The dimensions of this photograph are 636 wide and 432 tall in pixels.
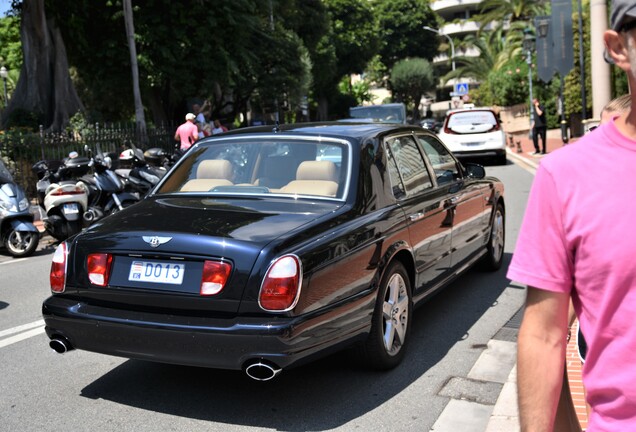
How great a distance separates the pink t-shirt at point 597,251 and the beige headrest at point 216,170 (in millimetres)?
4011

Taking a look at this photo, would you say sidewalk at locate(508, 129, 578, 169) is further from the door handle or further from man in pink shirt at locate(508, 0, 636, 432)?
man in pink shirt at locate(508, 0, 636, 432)

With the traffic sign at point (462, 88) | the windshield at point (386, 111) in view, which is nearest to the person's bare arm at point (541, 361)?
the windshield at point (386, 111)

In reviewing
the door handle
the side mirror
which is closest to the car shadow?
the door handle

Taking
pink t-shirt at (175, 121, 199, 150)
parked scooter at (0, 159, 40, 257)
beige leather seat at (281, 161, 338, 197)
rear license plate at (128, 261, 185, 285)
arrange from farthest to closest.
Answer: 1. pink t-shirt at (175, 121, 199, 150)
2. parked scooter at (0, 159, 40, 257)
3. beige leather seat at (281, 161, 338, 197)
4. rear license plate at (128, 261, 185, 285)

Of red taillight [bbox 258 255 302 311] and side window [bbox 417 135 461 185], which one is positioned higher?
side window [bbox 417 135 461 185]

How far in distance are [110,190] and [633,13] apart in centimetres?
1053

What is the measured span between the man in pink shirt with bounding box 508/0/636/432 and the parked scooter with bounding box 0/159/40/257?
9.64m

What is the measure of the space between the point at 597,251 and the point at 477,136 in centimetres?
2095

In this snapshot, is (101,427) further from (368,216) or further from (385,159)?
(385,159)

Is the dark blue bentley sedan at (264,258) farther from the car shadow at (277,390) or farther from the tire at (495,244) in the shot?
the tire at (495,244)

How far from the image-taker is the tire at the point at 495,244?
7777mm

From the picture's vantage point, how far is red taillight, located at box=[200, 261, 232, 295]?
4102 mm

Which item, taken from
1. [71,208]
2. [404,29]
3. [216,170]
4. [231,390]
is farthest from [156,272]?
[404,29]

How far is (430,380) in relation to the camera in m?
4.88
